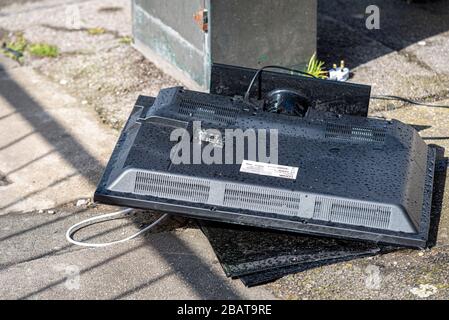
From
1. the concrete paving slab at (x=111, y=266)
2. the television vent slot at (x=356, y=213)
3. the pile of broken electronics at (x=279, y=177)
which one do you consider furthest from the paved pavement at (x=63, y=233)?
the television vent slot at (x=356, y=213)

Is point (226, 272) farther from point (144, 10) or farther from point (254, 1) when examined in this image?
point (144, 10)

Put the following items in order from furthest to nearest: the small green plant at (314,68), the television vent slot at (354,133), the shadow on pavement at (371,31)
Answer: the shadow on pavement at (371,31)
the small green plant at (314,68)
the television vent slot at (354,133)

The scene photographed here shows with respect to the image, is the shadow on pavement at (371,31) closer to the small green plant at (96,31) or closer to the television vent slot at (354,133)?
the small green plant at (96,31)

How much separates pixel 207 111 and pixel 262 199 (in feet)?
2.61

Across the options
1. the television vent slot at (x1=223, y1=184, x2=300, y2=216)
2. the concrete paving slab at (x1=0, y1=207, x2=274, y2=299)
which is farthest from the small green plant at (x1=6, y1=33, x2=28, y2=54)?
the television vent slot at (x1=223, y1=184, x2=300, y2=216)

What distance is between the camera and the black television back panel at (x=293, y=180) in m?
4.30

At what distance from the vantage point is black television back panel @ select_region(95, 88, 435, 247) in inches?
169

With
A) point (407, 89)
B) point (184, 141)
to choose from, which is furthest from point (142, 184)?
point (407, 89)

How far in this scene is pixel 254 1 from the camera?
20.0 feet

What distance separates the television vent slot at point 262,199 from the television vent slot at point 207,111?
0.61 metres

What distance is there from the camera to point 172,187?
14.4 feet

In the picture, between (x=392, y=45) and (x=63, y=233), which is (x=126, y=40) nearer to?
(x=392, y=45)

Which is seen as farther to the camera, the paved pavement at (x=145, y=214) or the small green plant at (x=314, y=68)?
the small green plant at (x=314, y=68)

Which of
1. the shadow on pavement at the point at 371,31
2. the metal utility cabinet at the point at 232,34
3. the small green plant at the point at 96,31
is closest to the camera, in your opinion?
the metal utility cabinet at the point at 232,34
